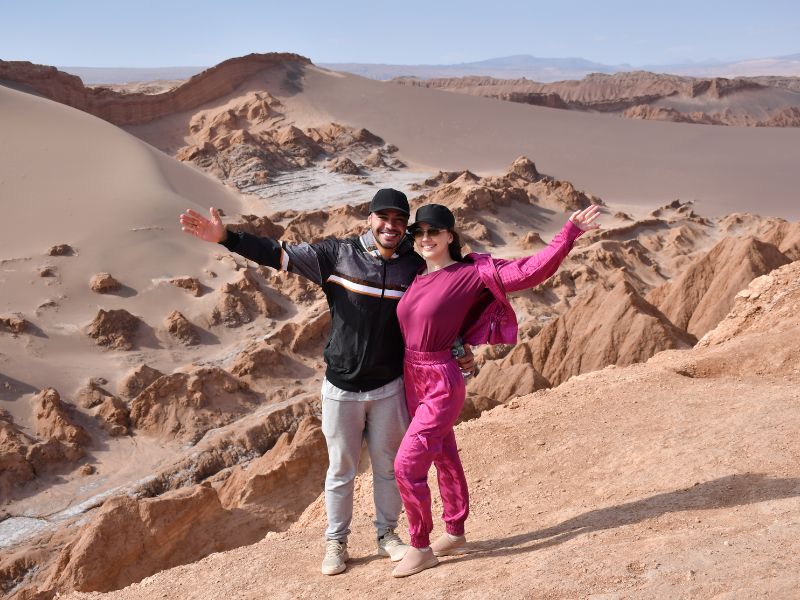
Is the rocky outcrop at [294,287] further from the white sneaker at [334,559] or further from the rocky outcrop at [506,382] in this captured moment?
the white sneaker at [334,559]

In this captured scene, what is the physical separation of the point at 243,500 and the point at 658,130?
36536 millimetres

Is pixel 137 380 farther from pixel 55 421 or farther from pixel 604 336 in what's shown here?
pixel 604 336

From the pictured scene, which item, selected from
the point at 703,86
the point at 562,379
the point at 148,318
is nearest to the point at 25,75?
the point at 148,318

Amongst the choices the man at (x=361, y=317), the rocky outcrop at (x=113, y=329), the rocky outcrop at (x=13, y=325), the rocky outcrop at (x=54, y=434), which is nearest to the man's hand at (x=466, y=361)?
the man at (x=361, y=317)

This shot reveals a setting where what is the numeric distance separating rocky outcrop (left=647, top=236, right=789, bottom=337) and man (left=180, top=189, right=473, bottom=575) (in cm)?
913

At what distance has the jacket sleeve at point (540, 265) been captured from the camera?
3.05m

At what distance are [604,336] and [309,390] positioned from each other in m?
4.39

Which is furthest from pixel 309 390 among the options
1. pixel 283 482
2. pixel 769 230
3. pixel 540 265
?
pixel 769 230

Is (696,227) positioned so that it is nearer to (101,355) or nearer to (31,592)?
(101,355)

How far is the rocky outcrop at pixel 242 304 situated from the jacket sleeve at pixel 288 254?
433 inches

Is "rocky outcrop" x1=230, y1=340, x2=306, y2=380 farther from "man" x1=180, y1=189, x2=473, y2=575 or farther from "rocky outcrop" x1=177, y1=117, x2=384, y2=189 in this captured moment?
"rocky outcrop" x1=177, y1=117, x2=384, y2=189

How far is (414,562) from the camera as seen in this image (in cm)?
341

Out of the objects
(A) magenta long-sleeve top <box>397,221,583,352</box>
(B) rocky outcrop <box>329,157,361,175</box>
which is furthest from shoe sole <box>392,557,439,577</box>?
(B) rocky outcrop <box>329,157,361,175</box>

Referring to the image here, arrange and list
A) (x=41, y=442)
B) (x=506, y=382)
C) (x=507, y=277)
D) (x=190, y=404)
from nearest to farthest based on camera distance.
→ (x=507, y=277), (x=506, y=382), (x=41, y=442), (x=190, y=404)
